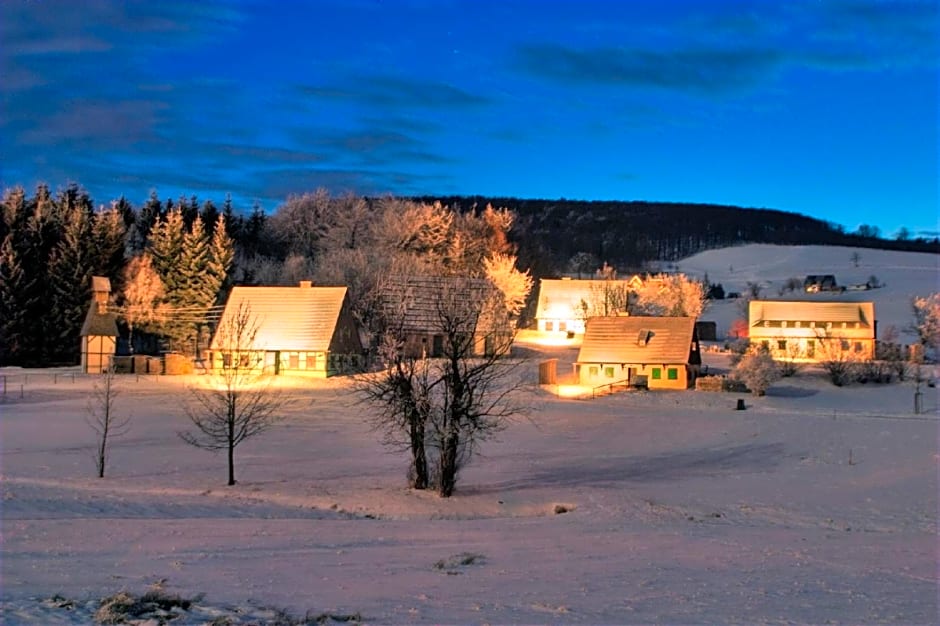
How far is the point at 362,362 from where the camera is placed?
56188 mm

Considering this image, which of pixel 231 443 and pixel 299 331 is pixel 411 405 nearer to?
pixel 231 443

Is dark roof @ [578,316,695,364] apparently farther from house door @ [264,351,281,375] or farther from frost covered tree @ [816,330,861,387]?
house door @ [264,351,281,375]

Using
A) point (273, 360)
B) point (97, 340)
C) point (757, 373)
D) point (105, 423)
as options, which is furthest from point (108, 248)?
point (757, 373)

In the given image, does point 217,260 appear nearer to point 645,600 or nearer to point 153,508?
point 153,508

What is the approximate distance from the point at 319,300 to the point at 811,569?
1809 inches

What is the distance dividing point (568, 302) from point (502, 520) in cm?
6335

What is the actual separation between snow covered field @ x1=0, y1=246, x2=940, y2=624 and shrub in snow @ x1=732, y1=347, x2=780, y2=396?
6.08m

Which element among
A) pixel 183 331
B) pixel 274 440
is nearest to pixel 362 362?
pixel 183 331

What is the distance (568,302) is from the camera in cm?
8106

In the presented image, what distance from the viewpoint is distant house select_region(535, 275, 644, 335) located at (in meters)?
78.5

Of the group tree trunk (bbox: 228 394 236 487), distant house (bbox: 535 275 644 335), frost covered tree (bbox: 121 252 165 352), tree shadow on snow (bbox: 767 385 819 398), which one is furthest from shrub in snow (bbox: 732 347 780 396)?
frost covered tree (bbox: 121 252 165 352)

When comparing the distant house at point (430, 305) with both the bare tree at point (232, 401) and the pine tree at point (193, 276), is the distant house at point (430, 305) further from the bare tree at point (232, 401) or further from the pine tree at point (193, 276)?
the pine tree at point (193, 276)

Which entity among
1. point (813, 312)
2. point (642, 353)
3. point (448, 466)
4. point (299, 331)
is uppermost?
point (813, 312)

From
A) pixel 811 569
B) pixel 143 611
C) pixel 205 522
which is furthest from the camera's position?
pixel 205 522
